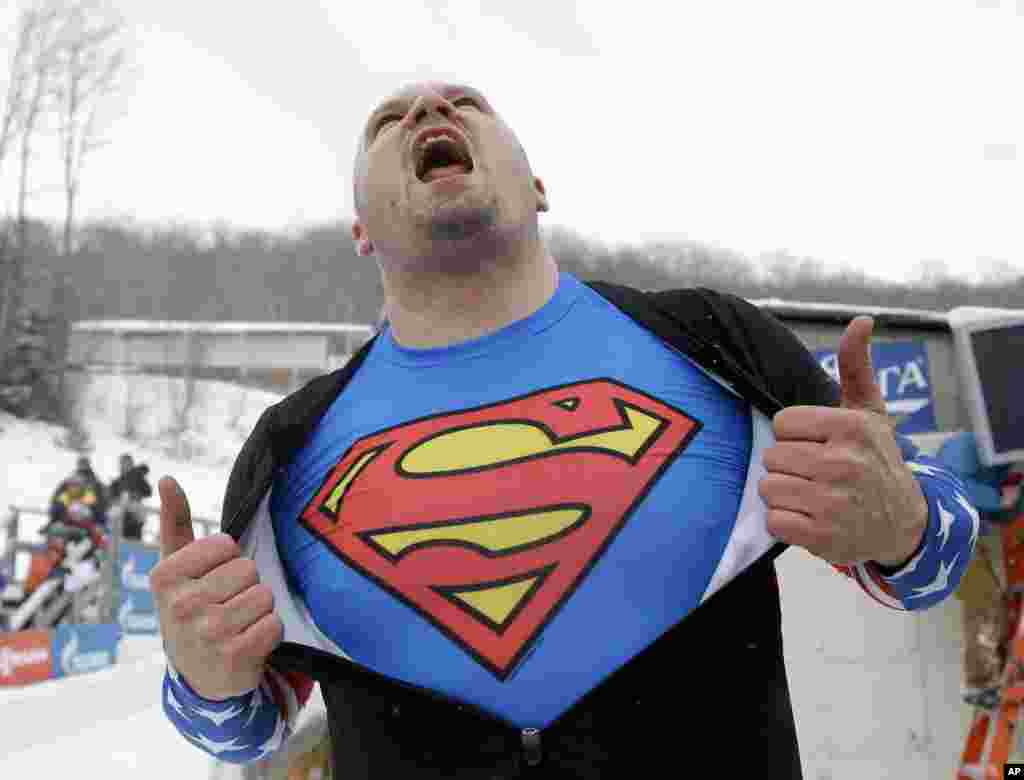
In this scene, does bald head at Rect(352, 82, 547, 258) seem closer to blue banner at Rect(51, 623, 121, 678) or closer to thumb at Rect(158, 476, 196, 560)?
thumb at Rect(158, 476, 196, 560)

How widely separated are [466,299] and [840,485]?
67cm

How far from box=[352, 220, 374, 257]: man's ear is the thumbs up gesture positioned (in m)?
0.82

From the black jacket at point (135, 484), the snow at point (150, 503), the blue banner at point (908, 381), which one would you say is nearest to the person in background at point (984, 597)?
the blue banner at point (908, 381)

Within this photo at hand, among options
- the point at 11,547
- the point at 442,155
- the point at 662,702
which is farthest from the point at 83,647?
the point at 662,702

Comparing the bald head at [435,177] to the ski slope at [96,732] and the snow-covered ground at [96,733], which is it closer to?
the snow-covered ground at [96,733]

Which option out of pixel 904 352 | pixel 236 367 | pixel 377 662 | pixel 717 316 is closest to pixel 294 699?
pixel 377 662

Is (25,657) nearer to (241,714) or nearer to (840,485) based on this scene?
(241,714)

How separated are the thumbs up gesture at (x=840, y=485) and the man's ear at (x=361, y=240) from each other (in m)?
0.82

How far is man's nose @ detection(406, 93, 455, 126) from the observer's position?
1505 millimetres

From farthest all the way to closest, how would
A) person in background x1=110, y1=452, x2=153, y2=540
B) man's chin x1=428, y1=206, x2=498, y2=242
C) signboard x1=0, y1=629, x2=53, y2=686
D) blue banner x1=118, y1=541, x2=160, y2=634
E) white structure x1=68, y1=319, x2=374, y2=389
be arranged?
white structure x1=68, y1=319, x2=374, y2=389, person in background x1=110, y1=452, x2=153, y2=540, blue banner x1=118, y1=541, x2=160, y2=634, signboard x1=0, y1=629, x2=53, y2=686, man's chin x1=428, y1=206, x2=498, y2=242

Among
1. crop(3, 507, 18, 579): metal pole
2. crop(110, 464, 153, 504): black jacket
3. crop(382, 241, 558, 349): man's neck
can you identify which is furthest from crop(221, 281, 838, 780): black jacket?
crop(110, 464, 153, 504): black jacket

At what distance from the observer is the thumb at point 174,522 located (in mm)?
1230

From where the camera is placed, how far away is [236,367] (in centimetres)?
3766

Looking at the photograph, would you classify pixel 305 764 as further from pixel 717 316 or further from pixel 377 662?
pixel 717 316
